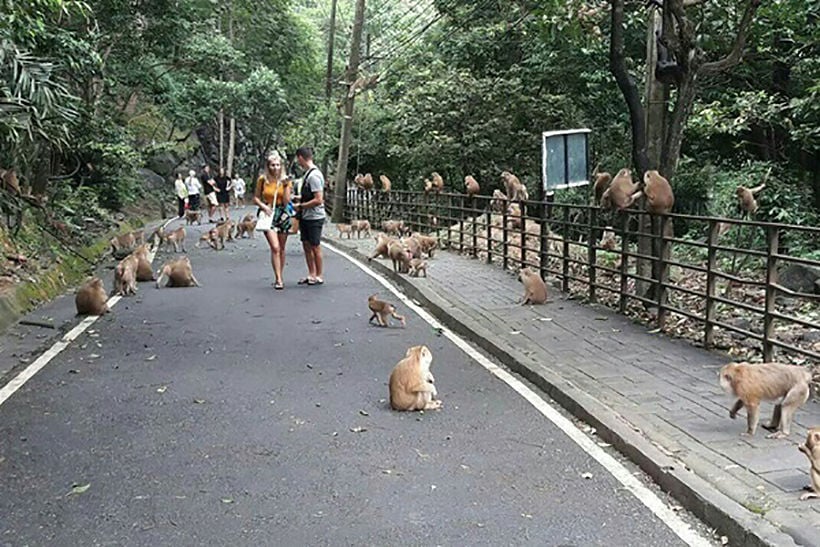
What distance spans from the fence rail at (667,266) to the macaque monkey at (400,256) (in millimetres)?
1842

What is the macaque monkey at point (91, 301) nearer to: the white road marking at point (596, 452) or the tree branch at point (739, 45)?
the white road marking at point (596, 452)

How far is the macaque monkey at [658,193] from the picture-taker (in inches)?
372

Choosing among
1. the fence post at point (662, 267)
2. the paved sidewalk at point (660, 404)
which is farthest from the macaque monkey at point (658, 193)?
the paved sidewalk at point (660, 404)

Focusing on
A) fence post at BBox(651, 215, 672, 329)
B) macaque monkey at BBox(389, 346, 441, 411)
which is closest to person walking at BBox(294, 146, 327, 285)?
fence post at BBox(651, 215, 672, 329)

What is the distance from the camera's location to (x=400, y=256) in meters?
14.6

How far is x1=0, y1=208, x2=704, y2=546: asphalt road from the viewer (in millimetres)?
4453

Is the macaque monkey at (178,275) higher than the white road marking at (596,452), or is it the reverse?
the macaque monkey at (178,275)

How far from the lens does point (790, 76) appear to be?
18422 millimetres

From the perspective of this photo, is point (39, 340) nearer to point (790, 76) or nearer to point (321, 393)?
point (321, 393)

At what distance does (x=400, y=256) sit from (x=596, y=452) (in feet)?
30.1

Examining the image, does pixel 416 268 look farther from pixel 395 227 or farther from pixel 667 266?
pixel 395 227

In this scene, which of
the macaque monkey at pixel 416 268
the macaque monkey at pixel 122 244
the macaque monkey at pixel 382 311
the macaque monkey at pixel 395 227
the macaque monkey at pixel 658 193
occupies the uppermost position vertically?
the macaque monkey at pixel 658 193

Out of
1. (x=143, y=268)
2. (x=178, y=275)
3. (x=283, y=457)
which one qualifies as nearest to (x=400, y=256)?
(x=178, y=275)

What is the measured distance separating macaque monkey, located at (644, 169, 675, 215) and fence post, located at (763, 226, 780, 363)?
7.18ft
